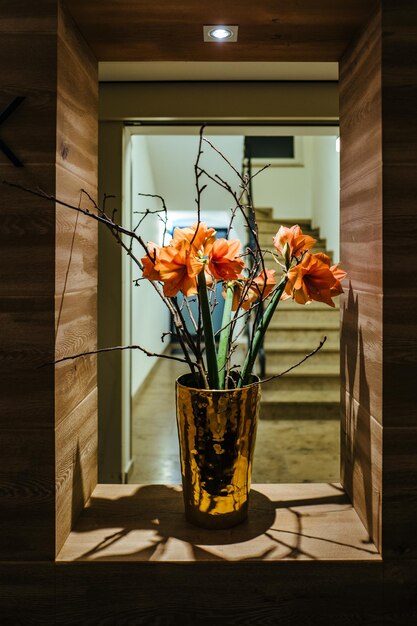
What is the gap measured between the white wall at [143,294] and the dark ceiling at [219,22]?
2.75m

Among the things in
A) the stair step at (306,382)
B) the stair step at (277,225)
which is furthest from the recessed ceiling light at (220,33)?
the stair step at (277,225)

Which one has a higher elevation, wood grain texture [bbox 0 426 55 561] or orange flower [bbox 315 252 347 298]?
orange flower [bbox 315 252 347 298]

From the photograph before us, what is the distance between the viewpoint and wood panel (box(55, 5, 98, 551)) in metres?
1.11

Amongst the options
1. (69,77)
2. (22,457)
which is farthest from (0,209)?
(22,457)

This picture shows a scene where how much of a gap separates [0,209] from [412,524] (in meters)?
1.08

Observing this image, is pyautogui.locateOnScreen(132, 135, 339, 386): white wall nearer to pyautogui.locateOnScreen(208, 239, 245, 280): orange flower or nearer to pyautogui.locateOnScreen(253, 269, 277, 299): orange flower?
pyautogui.locateOnScreen(253, 269, 277, 299): orange flower

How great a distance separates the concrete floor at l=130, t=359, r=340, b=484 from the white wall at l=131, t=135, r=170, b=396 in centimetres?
54

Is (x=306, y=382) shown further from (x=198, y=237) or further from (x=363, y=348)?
(x=198, y=237)

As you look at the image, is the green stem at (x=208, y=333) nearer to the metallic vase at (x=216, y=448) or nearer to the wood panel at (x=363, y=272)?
the metallic vase at (x=216, y=448)

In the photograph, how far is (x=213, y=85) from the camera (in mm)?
2732

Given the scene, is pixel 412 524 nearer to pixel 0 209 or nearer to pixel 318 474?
pixel 0 209

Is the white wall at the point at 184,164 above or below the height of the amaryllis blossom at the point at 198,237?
above

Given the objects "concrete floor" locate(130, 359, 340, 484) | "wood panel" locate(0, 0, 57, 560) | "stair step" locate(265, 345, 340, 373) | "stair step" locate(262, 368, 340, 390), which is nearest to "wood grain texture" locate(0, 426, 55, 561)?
"wood panel" locate(0, 0, 57, 560)

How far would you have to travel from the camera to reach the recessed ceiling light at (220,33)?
1.23m
